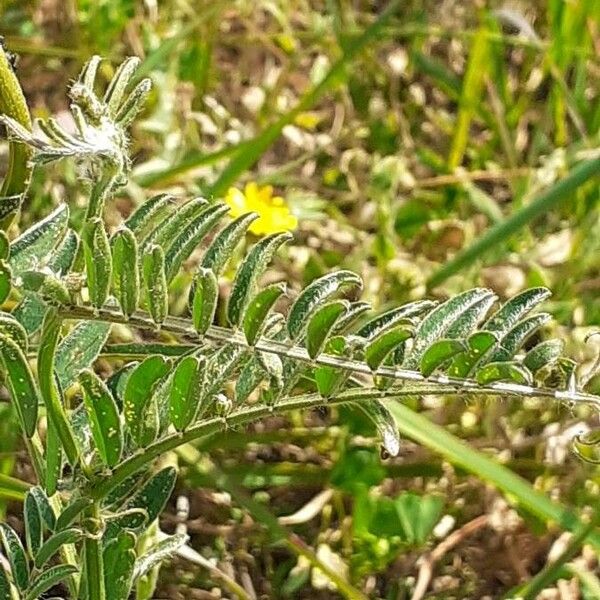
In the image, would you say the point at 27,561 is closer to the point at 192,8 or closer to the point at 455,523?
the point at 455,523

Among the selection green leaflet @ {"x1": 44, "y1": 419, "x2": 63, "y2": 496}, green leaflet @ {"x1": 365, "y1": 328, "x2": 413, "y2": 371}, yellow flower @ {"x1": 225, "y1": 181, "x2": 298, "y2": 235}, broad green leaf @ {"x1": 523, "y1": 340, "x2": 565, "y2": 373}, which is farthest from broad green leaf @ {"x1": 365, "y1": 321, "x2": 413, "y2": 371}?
yellow flower @ {"x1": 225, "y1": 181, "x2": 298, "y2": 235}

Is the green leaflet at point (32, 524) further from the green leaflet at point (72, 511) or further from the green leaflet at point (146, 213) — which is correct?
the green leaflet at point (146, 213)

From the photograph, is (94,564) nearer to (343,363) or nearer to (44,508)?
(44,508)

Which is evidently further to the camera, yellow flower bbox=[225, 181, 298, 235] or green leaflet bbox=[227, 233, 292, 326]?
yellow flower bbox=[225, 181, 298, 235]

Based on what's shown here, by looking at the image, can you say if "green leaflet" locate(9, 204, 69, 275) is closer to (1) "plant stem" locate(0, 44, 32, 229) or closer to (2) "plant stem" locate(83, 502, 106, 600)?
(1) "plant stem" locate(0, 44, 32, 229)

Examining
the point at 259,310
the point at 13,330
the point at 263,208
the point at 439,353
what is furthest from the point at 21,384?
the point at 263,208

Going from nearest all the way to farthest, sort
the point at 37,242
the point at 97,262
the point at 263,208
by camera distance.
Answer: the point at 97,262 → the point at 37,242 → the point at 263,208
